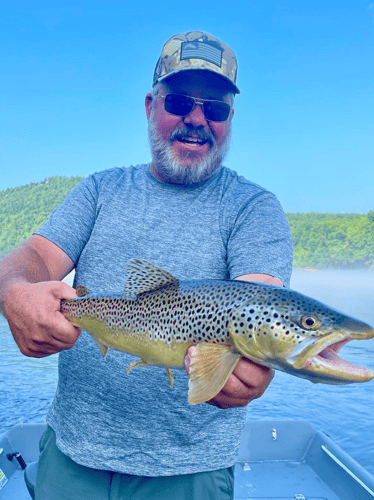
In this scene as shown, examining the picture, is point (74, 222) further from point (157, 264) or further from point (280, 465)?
point (280, 465)

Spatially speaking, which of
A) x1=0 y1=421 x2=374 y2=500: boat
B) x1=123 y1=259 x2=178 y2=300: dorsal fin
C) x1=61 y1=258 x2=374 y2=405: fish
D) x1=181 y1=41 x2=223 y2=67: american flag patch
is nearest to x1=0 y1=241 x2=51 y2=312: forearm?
x1=61 y1=258 x2=374 y2=405: fish

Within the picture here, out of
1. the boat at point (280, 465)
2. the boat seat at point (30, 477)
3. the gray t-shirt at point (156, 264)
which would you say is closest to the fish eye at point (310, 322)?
the gray t-shirt at point (156, 264)

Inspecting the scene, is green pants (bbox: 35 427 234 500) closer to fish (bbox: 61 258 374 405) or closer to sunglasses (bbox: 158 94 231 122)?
fish (bbox: 61 258 374 405)

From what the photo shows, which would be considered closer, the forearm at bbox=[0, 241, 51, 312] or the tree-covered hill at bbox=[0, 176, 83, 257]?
the forearm at bbox=[0, 241, 51, 312]

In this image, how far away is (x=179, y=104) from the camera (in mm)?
3656

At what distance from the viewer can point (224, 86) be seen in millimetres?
3758

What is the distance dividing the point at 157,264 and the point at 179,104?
53.8 inches

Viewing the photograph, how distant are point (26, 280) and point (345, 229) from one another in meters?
109

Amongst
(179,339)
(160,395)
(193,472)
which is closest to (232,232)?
(179,339)

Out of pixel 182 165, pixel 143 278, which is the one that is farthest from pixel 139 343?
pixel 182 165

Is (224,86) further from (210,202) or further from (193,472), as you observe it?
(193,472)

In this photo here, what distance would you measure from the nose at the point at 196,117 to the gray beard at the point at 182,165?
9 centimetres

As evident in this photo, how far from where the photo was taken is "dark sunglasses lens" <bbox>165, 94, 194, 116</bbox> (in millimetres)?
3631

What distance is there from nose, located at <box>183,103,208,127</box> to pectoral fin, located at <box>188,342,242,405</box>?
2.00 meters
